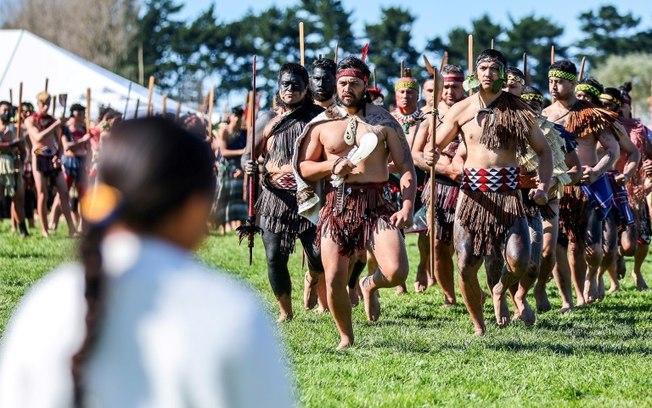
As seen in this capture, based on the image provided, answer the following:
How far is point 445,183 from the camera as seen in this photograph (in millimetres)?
9680

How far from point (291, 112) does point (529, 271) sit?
1925mm

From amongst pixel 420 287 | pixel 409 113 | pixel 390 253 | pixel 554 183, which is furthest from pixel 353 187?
pixel 420 287

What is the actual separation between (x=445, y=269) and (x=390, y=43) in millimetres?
43678

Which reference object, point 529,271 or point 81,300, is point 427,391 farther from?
point 81,300

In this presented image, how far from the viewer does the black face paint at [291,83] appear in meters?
8.54

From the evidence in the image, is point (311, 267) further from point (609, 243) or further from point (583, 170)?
point (609, 243)

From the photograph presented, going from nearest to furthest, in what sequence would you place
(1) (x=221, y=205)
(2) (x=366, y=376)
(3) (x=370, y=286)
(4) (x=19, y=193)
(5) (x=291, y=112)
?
(2) (x=366, y=376) → (3) (x=370, y=286) → (5) (x=291, y=112) → (4) (x=19, y=193) → (1) (x=221, y=205)

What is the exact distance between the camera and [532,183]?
880cm

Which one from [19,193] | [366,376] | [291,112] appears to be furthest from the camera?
[19,193]

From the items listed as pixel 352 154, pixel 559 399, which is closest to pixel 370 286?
pixel 352 154

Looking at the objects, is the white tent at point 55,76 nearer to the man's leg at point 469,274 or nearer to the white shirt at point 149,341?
the man's leg at point 469,274

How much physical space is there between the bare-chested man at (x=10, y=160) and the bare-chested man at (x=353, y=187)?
9701 millimetres

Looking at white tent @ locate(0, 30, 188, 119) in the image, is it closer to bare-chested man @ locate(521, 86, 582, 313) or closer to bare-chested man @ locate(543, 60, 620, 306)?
bare-chested man @ locate(543, 60, 620, 306)

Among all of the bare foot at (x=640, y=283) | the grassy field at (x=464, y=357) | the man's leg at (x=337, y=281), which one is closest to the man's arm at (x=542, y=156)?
the grassy field at (x=464, y=357)
